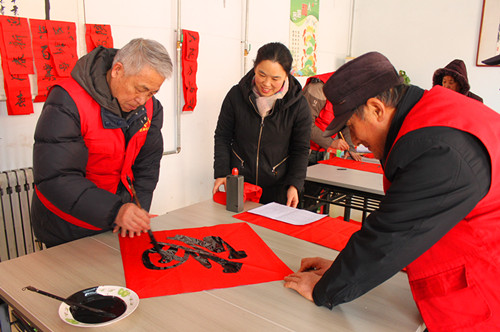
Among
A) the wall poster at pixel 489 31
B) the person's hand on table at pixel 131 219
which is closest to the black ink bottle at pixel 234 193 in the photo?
the person's hand on table at pixel 131 219

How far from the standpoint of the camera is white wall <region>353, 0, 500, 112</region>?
4.47m

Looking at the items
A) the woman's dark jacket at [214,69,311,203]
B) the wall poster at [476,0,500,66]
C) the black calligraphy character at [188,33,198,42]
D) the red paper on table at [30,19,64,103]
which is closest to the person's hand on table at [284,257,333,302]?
the woman's dark jacket at [214,69,311,203]

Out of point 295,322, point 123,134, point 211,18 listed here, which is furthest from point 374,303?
point 211,18

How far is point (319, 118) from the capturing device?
3045 mm

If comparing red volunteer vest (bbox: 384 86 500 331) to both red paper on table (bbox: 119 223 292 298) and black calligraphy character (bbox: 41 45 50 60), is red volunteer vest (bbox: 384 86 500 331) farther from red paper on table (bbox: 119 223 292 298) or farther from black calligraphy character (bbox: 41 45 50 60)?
black calligraphy character (bbox: 41 45 50 60)

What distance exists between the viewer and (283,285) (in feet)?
3.53

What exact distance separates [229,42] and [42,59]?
5.50 ft

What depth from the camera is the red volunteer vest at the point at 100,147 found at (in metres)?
1.28

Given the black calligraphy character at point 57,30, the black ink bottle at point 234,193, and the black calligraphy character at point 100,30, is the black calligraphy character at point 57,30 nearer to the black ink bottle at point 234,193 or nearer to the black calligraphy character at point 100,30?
the black calligraphy character at point 100,30

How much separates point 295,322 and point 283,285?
17 centimetres

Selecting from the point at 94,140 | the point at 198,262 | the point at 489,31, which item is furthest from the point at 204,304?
the point at 489,31

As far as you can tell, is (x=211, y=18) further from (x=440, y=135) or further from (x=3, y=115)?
(x=440, y=135)

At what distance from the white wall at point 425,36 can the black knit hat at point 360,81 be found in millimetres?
4397

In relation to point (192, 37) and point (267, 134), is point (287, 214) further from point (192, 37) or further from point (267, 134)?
point (192, 37)
